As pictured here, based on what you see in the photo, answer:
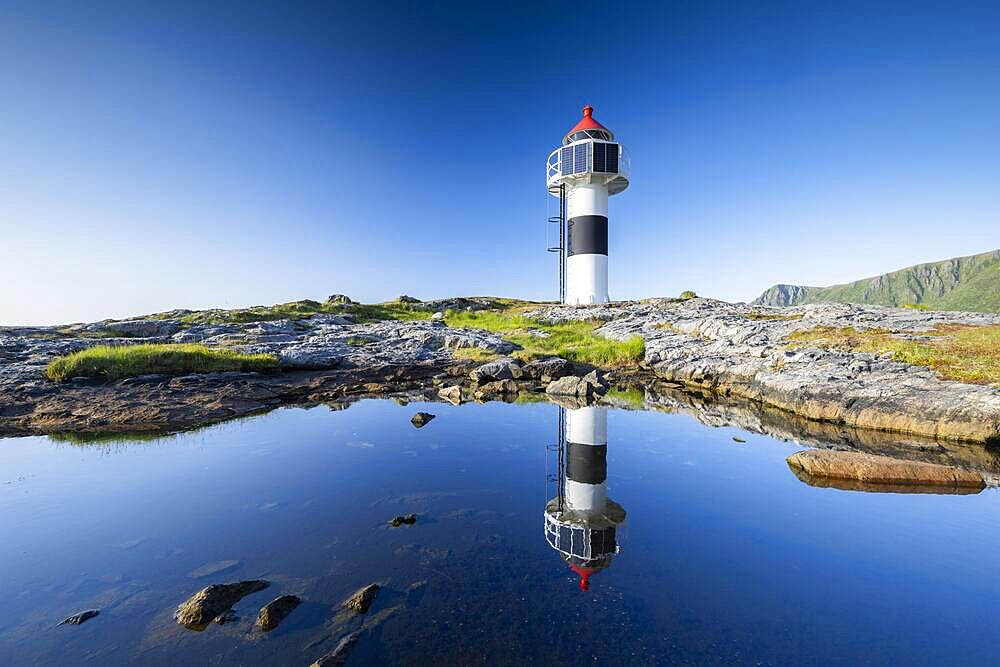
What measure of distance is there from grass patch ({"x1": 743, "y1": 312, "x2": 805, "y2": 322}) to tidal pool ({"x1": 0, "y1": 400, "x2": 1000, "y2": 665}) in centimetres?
2089

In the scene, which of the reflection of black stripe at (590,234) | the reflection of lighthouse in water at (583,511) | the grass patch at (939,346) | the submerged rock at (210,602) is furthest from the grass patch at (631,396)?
the reflection of black stripe at (590,234)

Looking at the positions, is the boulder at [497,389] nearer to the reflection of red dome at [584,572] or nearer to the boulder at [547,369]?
the boulder at [547,369]

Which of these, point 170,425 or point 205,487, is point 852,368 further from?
point 170,425

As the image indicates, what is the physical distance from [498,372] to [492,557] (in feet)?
50.4

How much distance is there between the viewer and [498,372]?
22.1 metres

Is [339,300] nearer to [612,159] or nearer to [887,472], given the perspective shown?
[612,159]

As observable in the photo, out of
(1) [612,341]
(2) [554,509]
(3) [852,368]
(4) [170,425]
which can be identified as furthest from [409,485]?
(1) [612,341]

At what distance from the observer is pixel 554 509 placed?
27.8 feet

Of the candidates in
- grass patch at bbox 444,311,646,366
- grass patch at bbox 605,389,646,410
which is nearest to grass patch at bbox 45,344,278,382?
grass patch at bbox 444,311,646,366

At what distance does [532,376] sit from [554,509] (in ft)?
47.5

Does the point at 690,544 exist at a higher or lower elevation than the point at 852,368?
lower

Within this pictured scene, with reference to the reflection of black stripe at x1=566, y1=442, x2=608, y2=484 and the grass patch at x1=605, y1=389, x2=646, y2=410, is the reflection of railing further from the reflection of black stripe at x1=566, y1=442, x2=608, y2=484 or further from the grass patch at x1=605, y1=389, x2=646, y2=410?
the reflection of black stripe at x1=566, y1=442, x2=608, y2=484

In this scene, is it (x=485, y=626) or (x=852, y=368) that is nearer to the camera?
(x=485, y=626)

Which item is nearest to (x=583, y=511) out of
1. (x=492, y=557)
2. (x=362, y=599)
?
(x=492, y=557)
